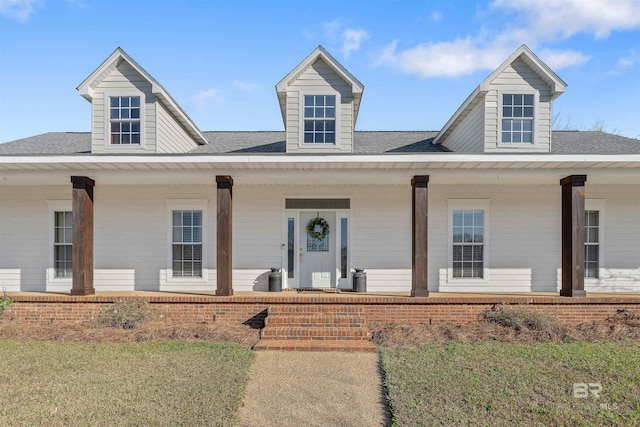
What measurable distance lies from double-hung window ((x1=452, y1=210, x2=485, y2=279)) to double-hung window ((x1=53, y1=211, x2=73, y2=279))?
958 centimetres

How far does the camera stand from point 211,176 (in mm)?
8914

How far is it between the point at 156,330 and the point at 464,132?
856cm

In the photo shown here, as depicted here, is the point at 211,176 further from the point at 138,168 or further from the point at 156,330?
the point at 156,330

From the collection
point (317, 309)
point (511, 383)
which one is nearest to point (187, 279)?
point (317, 309)

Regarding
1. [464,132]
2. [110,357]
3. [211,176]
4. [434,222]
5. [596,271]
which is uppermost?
Answer: [464,132]

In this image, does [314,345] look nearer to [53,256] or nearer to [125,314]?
[125,314]

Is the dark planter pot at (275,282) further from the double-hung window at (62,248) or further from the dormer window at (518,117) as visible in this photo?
the dormer window at (518,117)

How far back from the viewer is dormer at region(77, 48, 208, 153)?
9656mm

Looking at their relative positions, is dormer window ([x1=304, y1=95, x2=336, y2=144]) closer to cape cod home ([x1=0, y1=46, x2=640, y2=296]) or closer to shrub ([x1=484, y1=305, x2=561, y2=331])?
cape cod home ([x1=0, y1=46, x2=640, y2=296])

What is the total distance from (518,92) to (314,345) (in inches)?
290

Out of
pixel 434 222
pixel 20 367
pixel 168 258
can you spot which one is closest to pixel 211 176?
pixel 168 258

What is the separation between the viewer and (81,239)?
A: 866 cm

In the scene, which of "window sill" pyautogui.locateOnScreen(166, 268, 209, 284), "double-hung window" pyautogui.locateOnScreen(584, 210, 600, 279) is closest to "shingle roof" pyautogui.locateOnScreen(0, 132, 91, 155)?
"window sill" pyautogui.locateOnScreen(166, 268, 209, 284)

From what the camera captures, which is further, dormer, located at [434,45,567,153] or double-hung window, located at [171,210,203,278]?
double-hung window, located at [171,210,203,278]
